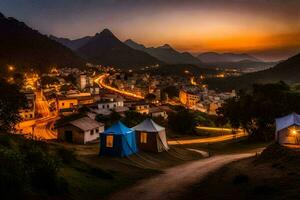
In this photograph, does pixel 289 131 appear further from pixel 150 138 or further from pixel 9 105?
pixel 9 105

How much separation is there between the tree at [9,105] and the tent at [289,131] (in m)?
28.1

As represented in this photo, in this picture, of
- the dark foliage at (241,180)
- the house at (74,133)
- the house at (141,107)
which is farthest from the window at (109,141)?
the house at (141,107)

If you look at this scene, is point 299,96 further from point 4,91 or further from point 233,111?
point 4,91

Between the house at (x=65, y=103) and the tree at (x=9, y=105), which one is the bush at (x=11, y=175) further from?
the house at (x=65, y=103)

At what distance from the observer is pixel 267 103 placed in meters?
51.0

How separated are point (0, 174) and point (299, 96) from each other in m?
51.9

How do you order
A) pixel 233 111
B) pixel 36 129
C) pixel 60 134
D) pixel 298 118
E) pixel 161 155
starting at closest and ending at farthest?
pixel 161 155, pixel 298 118, pixel 60 134, pixel 233 111, pixel 36 129

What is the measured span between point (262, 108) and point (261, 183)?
119ft

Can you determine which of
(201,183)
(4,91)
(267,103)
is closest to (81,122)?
(4,91)

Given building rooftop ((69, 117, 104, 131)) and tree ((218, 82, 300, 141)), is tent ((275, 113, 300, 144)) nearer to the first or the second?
tree ((218, 82, 300, 141))

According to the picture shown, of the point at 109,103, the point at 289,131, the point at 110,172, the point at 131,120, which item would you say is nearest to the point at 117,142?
the point at 110,172

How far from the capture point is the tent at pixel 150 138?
3375 centimetres

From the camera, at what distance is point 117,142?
28844 millimetres

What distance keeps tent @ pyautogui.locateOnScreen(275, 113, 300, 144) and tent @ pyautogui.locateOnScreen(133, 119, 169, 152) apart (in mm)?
13042
